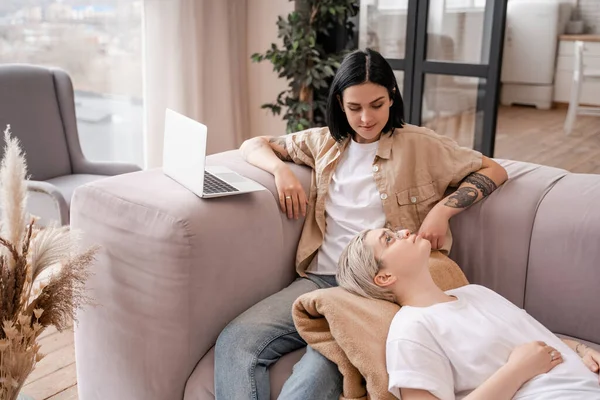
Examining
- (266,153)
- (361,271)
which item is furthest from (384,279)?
(266,153)

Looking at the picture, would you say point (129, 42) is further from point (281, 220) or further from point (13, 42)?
point (281, 220)

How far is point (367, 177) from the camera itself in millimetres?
1779

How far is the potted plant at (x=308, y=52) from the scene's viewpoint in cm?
326

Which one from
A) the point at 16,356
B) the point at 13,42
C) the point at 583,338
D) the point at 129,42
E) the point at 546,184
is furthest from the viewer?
the point at 129,42

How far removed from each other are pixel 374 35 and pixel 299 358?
2.33 m

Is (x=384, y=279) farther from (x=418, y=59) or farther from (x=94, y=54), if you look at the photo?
(x=94, y=54)

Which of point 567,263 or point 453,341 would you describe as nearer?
point 453,341

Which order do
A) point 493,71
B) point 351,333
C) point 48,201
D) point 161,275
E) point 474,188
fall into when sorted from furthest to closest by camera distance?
point 493,71 → point 48,201 → point 474,188 → point 161,275 → point 351,333

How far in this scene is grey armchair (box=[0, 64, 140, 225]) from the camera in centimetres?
273

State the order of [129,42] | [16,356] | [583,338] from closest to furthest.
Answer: [16,356] < [583,338] < [129,42]

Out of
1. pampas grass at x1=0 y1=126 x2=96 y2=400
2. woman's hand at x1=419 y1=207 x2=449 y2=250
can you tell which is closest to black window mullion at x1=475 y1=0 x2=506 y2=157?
woman's hand at x1=419 y1=207 x2=449 y2=250

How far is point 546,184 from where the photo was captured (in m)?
1.74

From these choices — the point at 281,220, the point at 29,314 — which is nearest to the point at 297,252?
the point at 281,220

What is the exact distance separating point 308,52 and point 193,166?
189 centimetres
